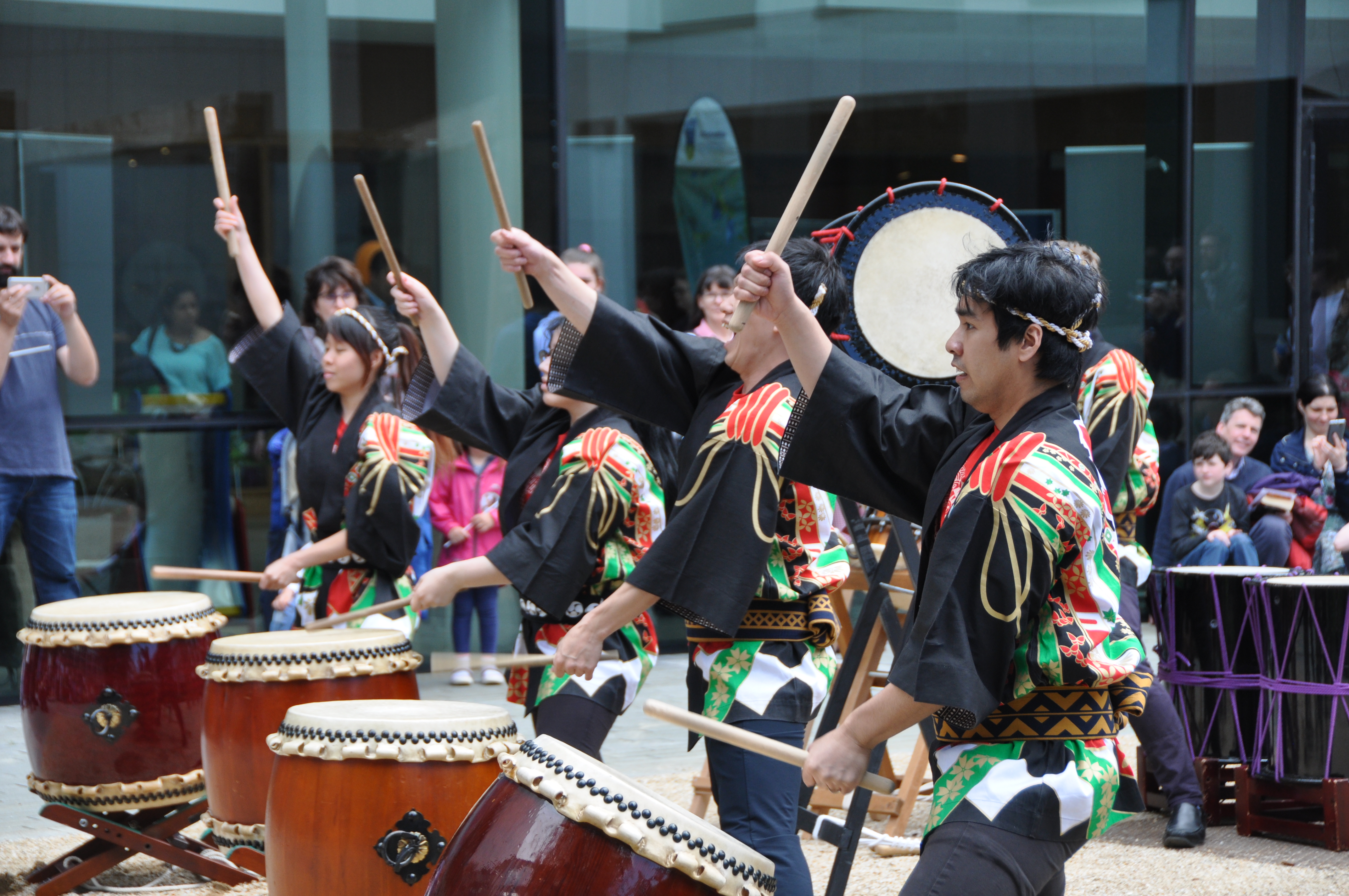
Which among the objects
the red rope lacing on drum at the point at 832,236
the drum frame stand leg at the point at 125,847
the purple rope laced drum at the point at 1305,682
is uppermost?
the red rope lacing on drum at the point at 832,236

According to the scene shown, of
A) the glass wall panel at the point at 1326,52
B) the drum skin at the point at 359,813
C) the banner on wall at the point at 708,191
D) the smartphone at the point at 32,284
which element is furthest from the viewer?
the glass wall panel at the point at 1326,52

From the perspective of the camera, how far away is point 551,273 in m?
2.56

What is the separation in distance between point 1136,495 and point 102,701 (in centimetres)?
264

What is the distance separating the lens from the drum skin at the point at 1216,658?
405cm

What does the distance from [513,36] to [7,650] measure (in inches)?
129

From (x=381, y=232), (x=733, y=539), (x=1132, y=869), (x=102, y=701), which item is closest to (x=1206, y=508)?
(x=1132, y=869)

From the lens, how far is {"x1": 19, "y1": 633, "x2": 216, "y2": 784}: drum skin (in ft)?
10.6

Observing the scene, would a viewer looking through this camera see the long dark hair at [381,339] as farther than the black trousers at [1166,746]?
No

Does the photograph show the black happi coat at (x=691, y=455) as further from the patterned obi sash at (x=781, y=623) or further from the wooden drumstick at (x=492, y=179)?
the wooden drumstick at (x=492, y=179)

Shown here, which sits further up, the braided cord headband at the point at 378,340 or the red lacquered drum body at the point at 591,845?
the braided cord headband at the point at 378,340

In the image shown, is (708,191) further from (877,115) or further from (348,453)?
(348,453)

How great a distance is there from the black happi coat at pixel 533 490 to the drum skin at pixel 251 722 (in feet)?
1.06

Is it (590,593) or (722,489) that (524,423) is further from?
(722,489)

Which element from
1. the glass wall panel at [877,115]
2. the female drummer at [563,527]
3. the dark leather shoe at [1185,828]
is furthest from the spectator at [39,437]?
the dark leather shoe at [1185,828]
